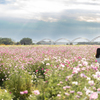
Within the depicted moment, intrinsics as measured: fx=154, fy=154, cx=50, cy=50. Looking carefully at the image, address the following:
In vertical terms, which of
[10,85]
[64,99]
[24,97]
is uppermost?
[64,99]

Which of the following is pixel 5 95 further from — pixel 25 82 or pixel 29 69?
pixel 29 69

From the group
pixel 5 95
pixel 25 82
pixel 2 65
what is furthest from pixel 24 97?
pixel 2 65

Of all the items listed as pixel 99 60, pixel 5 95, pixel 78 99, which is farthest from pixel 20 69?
pixel 78 99

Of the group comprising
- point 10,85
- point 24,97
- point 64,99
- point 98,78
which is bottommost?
point 24,97

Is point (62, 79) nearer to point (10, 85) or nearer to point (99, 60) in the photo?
point (10, 85)

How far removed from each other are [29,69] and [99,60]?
2.92 metres

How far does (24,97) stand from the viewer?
4898 millimetres

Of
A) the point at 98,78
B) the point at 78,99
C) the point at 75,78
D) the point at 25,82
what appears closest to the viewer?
the point at 78,99

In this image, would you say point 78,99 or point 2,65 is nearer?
point 78,99

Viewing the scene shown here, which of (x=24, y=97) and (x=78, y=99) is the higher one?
(x=78, y=99)

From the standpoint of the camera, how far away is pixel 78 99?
8.39 feet

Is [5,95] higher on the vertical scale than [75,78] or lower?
lower

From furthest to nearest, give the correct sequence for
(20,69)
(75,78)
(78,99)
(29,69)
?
(29,69) < (20,69) < (75,78) < (78,99)

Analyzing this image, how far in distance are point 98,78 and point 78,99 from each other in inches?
39.8
